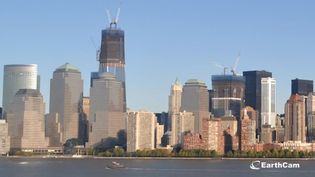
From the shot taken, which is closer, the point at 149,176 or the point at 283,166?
the point at 149,176

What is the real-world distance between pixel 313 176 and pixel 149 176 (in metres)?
30.6

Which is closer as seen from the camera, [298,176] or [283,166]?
[298,176]

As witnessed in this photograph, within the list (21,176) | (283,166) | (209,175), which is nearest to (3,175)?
(21,176)

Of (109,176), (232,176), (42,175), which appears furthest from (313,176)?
(42,175)

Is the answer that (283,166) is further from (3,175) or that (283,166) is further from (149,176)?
(3,175)

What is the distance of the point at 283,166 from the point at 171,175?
50702 millimetres

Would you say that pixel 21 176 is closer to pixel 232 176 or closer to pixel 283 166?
pixel 232 176

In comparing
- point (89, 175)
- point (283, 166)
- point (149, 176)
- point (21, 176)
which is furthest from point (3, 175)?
point (283, 166)

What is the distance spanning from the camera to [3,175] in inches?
5782

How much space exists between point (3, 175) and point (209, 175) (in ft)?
125

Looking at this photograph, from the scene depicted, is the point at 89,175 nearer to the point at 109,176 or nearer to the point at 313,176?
the point at 109,176

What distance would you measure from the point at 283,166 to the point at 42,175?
65651 mm

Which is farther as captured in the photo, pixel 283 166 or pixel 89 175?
pixel 283 166

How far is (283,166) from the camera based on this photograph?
189250 millimetres
